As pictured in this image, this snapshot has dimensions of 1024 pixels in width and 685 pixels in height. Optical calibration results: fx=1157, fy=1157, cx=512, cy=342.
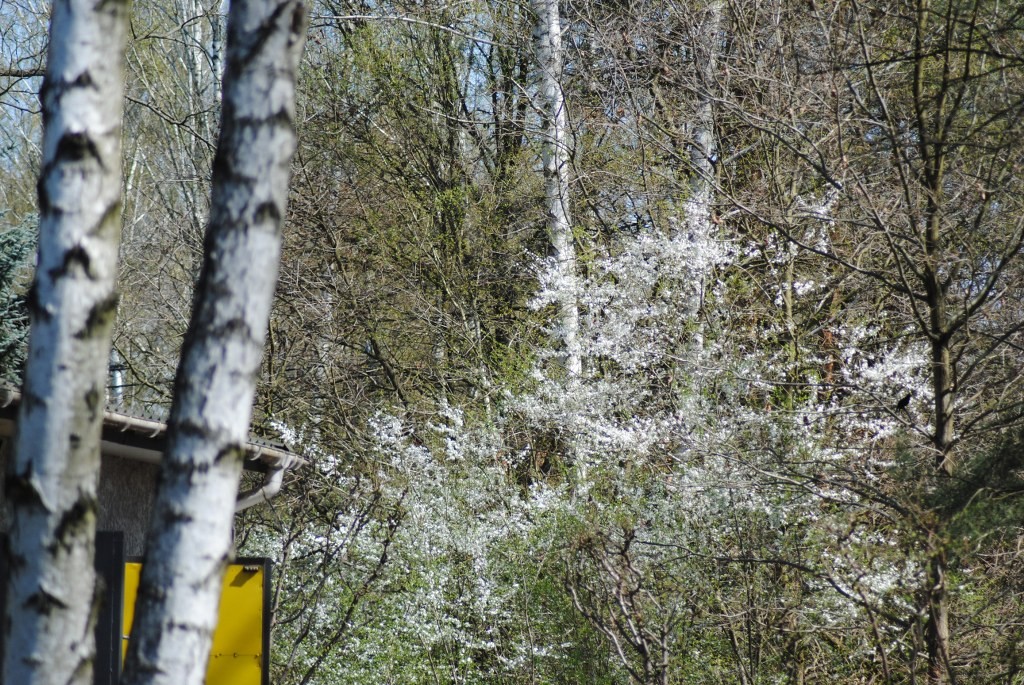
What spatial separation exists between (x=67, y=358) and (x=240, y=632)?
533 cm

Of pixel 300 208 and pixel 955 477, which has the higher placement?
pixel 300 208

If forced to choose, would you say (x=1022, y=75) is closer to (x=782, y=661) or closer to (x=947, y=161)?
(x=947, y=161)

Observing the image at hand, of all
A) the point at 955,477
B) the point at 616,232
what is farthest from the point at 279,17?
the point at 616,232

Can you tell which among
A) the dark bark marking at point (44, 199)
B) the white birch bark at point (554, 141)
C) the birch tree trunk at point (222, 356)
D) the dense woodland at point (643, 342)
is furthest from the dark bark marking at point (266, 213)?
the white birch bark at point (554, 141)

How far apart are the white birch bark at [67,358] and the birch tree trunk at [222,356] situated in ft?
0.48

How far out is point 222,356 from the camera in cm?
245

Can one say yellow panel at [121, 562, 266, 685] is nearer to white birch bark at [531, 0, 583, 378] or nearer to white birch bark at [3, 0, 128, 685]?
white birch bark at [531, 0, 583, 378]

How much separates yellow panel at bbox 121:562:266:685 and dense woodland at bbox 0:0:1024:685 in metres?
1.54

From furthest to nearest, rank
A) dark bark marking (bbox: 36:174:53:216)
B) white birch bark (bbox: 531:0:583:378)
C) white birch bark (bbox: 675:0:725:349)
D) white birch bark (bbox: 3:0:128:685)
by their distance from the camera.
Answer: white birch bark (bbox: 531:0:583:378) → white birch bark (bbox: 675:0:725:349) → dark bark marking (bbox: 36:174:53:216) → white birch bark (bbox: 3:0:128:685)

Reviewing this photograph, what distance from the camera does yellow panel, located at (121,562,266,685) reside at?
7.23 m

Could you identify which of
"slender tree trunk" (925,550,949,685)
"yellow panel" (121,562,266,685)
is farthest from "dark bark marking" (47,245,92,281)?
"slender tree trunk" (925,550,949,685)

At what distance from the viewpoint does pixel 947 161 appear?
7.62 m

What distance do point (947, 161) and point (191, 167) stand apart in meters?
11.7

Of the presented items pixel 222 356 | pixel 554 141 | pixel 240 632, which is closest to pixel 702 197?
pixel 554 141
